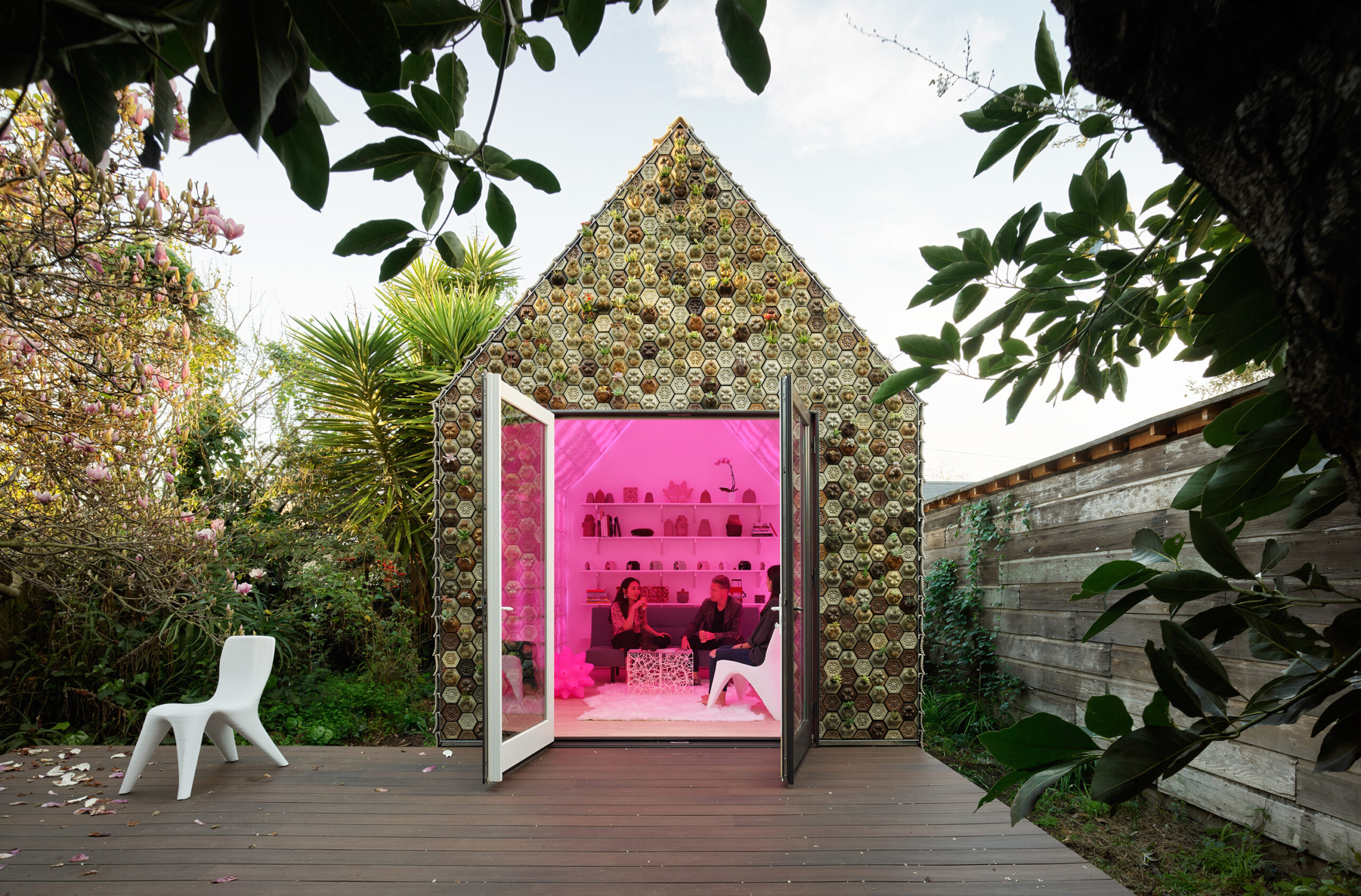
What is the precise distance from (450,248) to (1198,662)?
1092 mm

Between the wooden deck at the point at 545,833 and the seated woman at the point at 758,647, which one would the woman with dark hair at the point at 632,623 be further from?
the wooden deck at the point at 545,833

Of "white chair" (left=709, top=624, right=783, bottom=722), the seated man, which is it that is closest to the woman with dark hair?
the seated man

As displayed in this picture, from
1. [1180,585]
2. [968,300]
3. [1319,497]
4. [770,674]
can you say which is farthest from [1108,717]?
[770,674]

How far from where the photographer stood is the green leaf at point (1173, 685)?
2.44 ft

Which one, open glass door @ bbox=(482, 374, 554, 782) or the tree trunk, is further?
open glass door @ bbox=(482, 374, 554, 782)

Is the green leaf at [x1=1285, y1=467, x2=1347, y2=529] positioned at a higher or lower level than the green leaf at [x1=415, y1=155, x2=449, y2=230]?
lower

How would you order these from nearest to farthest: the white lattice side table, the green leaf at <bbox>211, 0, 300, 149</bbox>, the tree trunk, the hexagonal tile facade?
the tree trunk < the green leaf at <bbox>211, 0, 300, 149</bbox> < the hexagonal tile facade < the white lattice side table

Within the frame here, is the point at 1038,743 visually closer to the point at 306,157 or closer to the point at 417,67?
the point at 306,157

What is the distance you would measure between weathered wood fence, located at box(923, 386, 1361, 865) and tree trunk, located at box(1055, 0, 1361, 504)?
2014mm

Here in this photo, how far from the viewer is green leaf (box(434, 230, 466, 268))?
3.61 ft

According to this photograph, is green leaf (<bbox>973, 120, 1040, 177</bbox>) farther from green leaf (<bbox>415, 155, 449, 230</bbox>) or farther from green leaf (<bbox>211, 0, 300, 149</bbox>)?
green leaf (<bbox>211, 0, 300, 149</bbox>)

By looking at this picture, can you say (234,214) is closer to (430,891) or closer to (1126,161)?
(430,891)

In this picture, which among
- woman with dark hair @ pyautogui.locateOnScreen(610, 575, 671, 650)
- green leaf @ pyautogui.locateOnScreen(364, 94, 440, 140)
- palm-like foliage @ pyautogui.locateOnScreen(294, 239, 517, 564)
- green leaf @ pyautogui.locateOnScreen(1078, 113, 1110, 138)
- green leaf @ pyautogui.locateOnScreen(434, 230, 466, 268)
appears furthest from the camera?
woman with dark hair @ pyautogui.locateOnScreen(610, 575, 671, 650)

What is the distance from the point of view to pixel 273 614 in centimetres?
663
